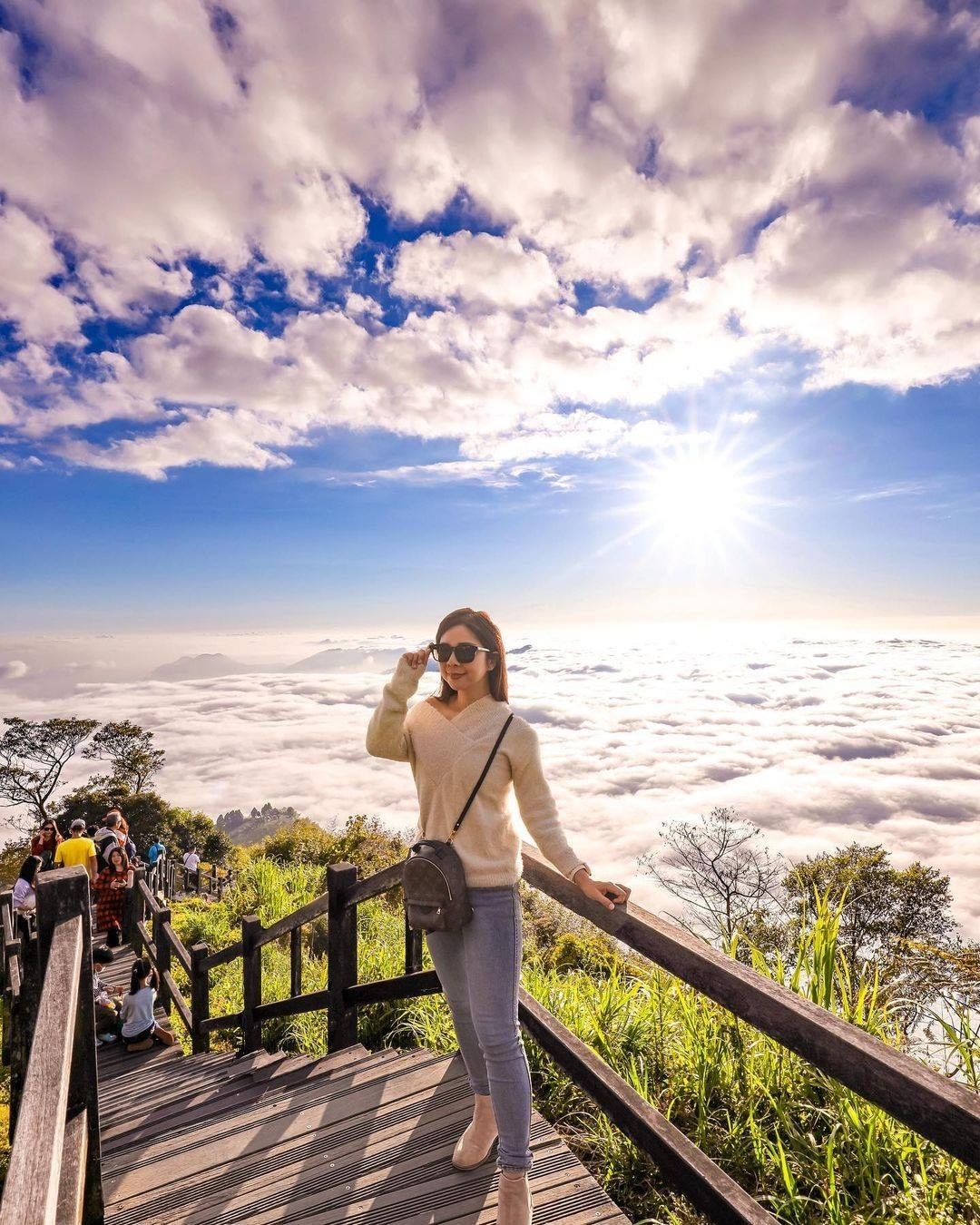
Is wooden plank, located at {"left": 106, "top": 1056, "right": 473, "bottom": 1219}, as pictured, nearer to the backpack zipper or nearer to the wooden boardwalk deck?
the wooden boardwalk deck

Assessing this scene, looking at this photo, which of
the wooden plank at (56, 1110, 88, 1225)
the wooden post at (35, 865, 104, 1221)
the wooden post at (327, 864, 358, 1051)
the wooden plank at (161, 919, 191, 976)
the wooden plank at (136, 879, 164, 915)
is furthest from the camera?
the wooden plank at (136, 879, 164, 915)

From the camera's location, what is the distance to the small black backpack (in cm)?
206

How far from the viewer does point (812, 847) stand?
355ft

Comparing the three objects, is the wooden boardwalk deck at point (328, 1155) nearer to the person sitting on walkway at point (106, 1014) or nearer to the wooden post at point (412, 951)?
the wooden post at point (412, 951)

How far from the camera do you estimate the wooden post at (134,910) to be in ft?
33.5

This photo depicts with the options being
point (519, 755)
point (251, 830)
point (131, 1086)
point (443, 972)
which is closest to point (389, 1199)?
point (443, 972)

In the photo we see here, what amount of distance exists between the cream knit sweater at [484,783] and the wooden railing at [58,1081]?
40.9 inches

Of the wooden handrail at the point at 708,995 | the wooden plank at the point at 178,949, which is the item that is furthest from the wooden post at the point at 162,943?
the wooden handrail at the point at 708,995

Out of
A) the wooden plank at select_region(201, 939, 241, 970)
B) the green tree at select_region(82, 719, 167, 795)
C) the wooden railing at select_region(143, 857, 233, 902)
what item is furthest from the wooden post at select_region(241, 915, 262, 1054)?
the green tree at select_region(82, 719, 167, 795)

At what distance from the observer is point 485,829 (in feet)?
6.93

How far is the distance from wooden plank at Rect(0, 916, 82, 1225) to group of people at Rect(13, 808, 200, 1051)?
6.51 metres

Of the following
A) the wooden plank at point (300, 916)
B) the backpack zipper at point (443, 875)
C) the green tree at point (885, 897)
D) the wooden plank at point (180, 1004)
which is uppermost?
the backpack zipper at point (443, 875)

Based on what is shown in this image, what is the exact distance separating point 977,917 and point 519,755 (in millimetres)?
188178

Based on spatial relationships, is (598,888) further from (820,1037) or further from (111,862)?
(111,862)
